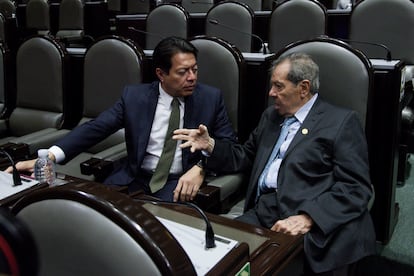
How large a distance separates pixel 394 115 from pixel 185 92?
717 millimetres

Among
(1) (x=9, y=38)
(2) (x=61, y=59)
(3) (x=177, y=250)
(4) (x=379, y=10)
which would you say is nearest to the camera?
(3) (x=177, y=250)

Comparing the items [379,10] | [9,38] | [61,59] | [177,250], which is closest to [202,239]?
[177,250]

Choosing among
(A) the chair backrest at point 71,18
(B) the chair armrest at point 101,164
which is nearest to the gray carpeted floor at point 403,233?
(B) the chair armrest at point 101,164

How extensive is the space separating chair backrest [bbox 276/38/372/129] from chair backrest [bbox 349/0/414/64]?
1252 millimetres

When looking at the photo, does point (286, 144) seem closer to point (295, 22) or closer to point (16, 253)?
point (16, 253)

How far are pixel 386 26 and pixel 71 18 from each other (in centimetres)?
343

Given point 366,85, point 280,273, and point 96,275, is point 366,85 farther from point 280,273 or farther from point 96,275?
point 96,275

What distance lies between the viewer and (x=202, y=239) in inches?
34.7

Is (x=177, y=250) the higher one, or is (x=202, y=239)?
(x=177, y=250)

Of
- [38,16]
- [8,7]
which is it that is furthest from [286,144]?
[8,7]

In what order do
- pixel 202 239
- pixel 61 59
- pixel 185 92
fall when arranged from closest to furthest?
pixel 202 239 < pixel 185 92 < pixel 61 59

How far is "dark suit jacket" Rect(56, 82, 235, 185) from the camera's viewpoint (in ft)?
5.71

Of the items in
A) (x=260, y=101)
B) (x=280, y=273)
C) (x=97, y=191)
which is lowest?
(x=280, y=273)

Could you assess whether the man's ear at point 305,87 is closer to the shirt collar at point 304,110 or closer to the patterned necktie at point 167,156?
the shirt collar at point 304,110
